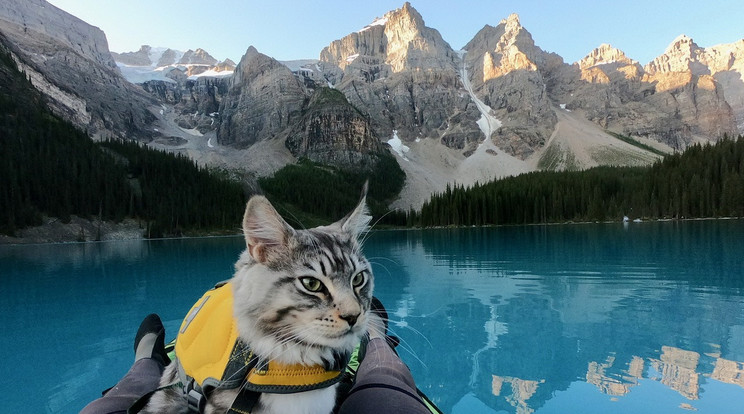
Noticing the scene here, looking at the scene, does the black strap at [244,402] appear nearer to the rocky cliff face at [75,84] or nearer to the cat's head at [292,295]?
the cat's head at [292,295]

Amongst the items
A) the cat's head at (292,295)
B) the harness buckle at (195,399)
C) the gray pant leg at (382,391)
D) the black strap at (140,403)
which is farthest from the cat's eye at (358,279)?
the black strap at (140,403)

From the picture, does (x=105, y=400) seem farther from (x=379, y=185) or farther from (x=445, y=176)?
(x=445, y=176)

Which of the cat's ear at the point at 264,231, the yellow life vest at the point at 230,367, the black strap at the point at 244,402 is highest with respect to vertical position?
the cat's ear at the point at 264,231

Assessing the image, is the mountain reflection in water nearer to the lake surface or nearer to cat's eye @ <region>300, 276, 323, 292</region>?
the lake surface

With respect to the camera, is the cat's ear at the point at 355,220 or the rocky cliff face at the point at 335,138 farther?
the rocky cliff face at the point at 335,138

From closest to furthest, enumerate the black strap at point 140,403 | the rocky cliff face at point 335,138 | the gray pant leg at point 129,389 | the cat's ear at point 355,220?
the black strap at point 140,403 → the cat's ear at point 355,220 → the gray pant leg at point 129,389 → the rocky cliff face at point 335,138

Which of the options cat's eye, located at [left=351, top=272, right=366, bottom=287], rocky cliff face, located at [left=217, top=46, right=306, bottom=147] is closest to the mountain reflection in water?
cat's eye, located at [left=351, top=272, right=366, bottom=287]

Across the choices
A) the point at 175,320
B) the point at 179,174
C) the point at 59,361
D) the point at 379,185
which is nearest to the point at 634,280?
the point at 175,320
